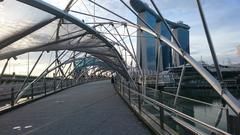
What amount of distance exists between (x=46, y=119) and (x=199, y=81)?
71747mm

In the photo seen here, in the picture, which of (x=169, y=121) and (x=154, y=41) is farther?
(x=154, y=41)

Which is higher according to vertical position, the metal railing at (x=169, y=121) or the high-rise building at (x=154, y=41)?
the high-rise building at (x=154, y=41)

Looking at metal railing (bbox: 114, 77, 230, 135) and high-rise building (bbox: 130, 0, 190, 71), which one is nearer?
metal railing (bbox: 114, 77, 230, 135)

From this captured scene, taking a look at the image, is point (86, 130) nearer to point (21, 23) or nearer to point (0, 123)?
point (0, 123)

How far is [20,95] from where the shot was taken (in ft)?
78.5

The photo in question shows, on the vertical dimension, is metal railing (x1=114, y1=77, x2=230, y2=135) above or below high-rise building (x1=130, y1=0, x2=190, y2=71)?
below

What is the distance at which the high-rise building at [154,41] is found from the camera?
271 feet

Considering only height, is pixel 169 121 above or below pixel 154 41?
below

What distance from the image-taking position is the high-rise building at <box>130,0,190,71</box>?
8269cm

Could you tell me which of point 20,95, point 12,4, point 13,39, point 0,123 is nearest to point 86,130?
point 0,123

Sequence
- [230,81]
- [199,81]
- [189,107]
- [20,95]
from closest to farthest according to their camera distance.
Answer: [189,107] → [20,95] → [230,81] → [199,81]

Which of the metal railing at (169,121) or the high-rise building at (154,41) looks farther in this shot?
the high-rise building at (154,41)

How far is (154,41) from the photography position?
103 meters

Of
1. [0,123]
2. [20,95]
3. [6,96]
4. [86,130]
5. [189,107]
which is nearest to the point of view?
[189,107]
